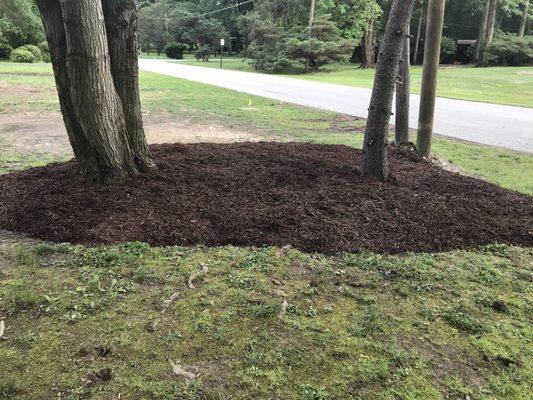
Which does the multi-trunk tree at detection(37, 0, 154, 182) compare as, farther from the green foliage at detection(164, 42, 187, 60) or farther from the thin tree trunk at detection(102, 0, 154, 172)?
the green foliage at detection(164, 42, 187, 60)

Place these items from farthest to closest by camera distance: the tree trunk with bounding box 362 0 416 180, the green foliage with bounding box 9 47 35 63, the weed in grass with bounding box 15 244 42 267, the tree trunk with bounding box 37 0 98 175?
the green foliage with bounding box 9 47 35 63
the tree trunk with bounding box 362 0 416 180
the tree trunk with bounding box 37 0 98 175
the weed in grass with bounding box 15 244 42 267

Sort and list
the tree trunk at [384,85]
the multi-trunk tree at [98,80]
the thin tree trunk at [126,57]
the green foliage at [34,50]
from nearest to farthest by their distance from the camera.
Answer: the multi-trunk tree at [98,80], the thin tree trunk at [126,57], the tree trunk at [384,85], the green foliage at [34,50]

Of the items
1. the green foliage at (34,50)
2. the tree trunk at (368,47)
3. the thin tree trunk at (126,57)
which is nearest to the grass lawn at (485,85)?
the tree trunk at (368,47)

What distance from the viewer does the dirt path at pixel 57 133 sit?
25.7 ft

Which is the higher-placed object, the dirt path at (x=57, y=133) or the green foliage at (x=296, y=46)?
the green foliage at (x=296, y=46)

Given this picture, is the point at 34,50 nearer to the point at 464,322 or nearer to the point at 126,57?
the point at 126,57

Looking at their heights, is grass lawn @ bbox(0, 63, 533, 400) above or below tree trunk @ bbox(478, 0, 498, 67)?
below

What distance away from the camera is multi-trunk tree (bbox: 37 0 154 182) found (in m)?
4.19

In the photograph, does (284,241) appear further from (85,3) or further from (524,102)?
(524,102)

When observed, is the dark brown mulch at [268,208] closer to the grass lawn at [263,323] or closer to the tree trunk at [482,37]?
the grass lawn at [263,323]

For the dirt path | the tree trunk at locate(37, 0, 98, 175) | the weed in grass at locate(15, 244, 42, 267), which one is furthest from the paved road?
the weed in grass at locate(15, 244, 42, 267)

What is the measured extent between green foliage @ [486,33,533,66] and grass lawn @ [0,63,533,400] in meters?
43.2

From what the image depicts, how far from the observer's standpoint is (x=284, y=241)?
391 centimetres

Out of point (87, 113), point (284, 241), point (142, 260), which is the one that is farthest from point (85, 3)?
point (284, 241)
